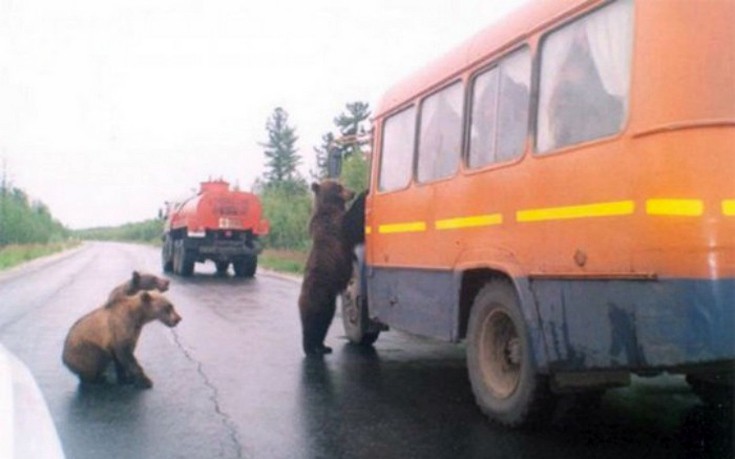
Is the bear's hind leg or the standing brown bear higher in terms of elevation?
the standing brown bear

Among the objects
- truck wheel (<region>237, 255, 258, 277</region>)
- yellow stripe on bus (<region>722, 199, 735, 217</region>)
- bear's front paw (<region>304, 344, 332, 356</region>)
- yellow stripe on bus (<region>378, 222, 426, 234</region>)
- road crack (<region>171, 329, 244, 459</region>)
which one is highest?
yellow stripe on bus (<region>722, 199, 735, 217</region>)

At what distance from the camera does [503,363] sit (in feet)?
20.7

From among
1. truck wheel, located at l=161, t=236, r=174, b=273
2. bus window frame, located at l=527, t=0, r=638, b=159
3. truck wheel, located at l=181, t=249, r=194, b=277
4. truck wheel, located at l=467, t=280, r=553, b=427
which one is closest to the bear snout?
truck wheel, located at l=467, t=280, r=553, b=427

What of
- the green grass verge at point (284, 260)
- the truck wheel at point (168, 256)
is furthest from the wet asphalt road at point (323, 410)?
the truck wheel at point (168, 256)

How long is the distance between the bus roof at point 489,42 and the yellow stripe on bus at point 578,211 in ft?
4.00

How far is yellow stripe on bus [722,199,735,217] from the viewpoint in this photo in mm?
4457

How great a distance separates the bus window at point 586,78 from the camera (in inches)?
196

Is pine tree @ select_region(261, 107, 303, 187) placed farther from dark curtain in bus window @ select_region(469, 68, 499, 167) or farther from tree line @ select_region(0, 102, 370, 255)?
dark curtain in bus window @ select_region(469, 68, 499, 167)

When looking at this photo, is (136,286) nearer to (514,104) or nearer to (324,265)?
(324,265)

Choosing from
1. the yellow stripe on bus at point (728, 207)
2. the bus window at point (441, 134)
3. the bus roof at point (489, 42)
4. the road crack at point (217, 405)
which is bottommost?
the road crack at point (217, 405)

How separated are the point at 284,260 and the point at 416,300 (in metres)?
28.5

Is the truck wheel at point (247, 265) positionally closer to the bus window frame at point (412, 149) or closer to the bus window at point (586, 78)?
the bus window frame at point (412, 149)

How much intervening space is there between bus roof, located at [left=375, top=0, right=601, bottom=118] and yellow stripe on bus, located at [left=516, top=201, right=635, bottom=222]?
1.22 metres

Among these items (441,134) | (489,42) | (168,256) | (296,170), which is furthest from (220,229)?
(296,170)
